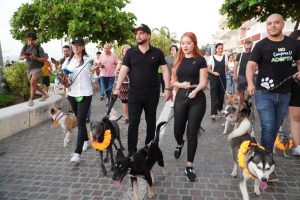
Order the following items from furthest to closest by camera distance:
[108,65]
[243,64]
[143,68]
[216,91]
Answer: [108,65] → [216,91] → [243,64] → [143,68]

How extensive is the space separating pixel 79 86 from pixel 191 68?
2055mm

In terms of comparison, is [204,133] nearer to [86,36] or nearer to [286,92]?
[286,92]

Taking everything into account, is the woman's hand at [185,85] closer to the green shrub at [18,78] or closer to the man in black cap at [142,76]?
the man in black cap at [142,76]

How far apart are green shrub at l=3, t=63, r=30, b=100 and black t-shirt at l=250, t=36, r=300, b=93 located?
317 inches

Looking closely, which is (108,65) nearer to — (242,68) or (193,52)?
(242,68)

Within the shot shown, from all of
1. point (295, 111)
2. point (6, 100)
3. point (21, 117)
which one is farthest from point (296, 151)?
point (6, 100)

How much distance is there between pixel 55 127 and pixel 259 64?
5.55 m

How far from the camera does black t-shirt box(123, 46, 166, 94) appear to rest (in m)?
4.34

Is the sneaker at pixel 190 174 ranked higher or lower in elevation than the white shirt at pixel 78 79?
lower

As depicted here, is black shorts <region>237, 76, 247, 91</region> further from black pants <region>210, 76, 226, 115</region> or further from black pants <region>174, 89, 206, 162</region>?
black pants <region>174, 89, 206, 162</region>

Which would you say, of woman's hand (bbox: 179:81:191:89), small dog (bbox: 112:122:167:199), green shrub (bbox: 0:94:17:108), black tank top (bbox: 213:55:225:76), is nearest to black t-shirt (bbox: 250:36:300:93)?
woman's hand (bbox: 179:81:191:89)

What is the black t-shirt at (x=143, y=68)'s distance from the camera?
4340 millimetres

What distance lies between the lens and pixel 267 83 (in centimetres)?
409

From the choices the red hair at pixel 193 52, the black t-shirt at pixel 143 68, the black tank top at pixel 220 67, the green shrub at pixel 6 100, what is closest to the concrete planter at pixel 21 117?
the green shrub at pixel 6 100
